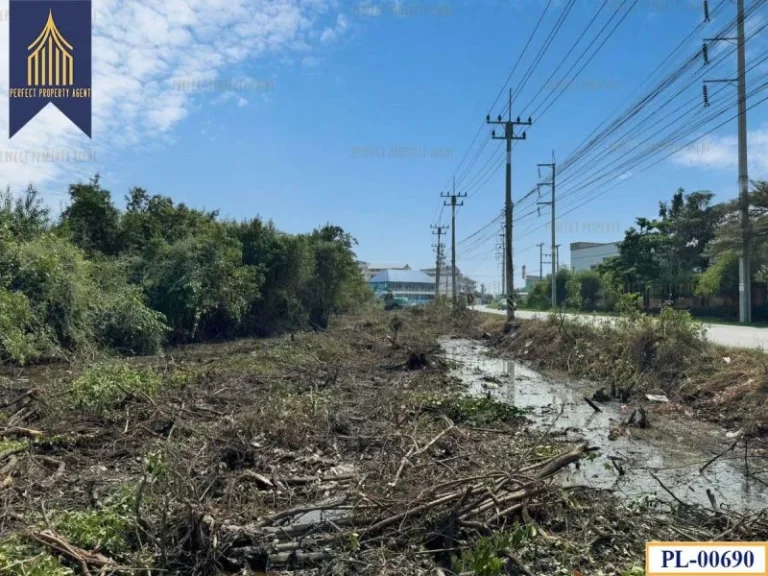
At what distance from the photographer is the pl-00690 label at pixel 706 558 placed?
10.4ft

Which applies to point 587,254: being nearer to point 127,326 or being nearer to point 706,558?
point 127,326

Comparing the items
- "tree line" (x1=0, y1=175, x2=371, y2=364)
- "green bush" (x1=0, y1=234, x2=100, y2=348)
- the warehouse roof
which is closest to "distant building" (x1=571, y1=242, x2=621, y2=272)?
the warehouse roof

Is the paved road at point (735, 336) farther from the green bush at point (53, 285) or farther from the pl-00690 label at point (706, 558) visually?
the green bush at point (53, 285)

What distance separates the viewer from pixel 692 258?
2928 centimetres

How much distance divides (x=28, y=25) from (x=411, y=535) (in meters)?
11.4

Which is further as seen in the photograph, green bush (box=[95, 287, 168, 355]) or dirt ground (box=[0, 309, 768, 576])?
green bush (box=[95, 287, 168, 355])

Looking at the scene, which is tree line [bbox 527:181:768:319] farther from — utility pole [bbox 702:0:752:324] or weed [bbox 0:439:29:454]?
weed [bbox 0:439:29:454]

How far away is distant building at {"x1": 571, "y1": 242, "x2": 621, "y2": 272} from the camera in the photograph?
57.0 metres

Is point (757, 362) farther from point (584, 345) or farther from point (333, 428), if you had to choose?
point (333, 428)

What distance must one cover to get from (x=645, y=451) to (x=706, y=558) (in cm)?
356

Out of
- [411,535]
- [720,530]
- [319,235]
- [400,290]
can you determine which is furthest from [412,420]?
[400,290]

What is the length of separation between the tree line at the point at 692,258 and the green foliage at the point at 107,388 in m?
16.9

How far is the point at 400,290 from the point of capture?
276ft

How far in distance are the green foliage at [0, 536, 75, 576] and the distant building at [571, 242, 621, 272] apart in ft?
190
